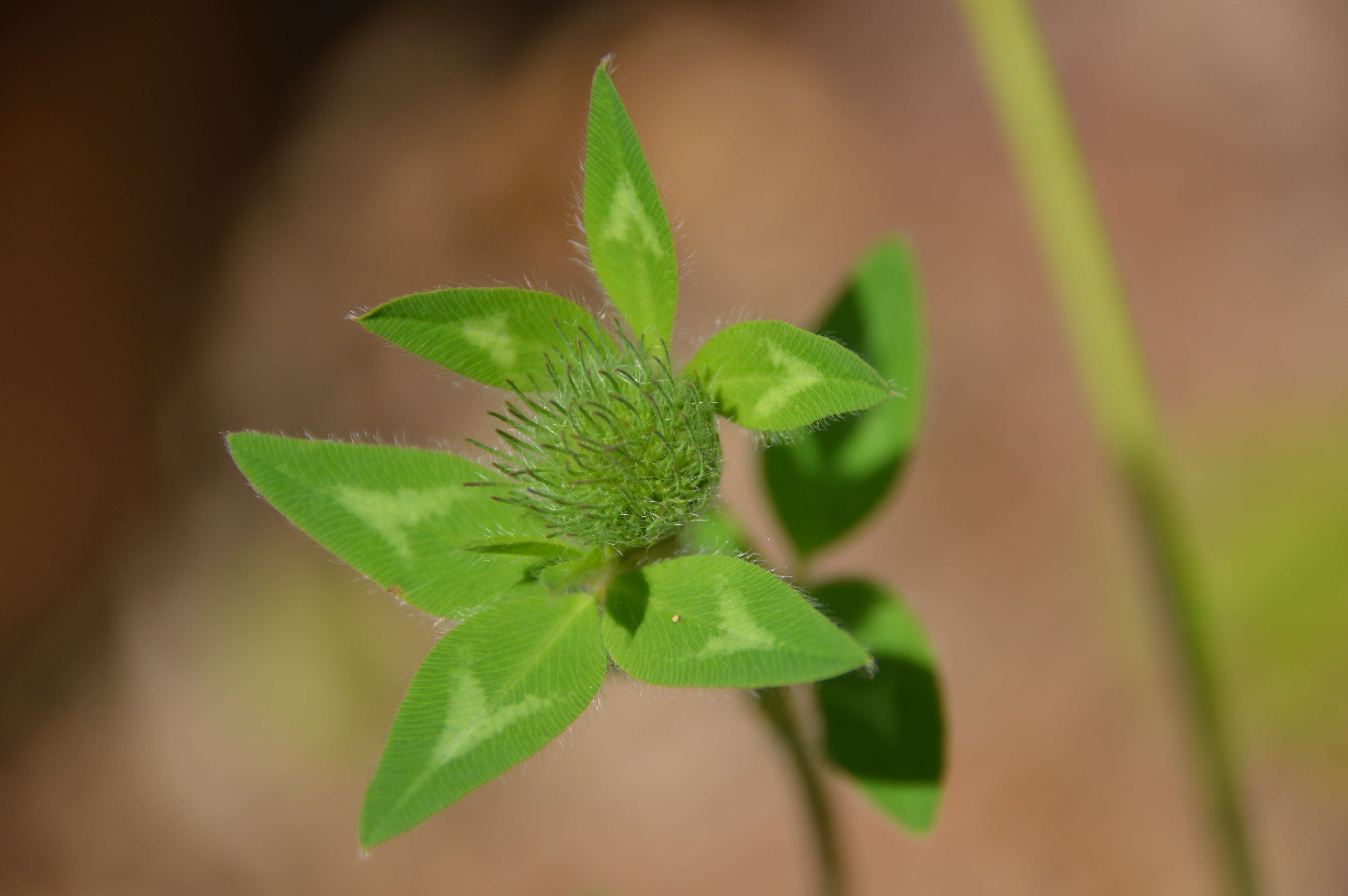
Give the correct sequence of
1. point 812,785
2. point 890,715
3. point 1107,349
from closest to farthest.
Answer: point 890,715
point 812,785
point 1107,349

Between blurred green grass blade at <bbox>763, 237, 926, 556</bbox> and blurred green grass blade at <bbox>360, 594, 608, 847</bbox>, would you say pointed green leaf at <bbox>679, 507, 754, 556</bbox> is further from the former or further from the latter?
blurred green grass blade at <bbox>360, 594, 608, 847</bbox>

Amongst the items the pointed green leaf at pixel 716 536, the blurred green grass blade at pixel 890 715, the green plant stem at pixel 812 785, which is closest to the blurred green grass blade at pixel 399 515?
the pointed green leaf at pixel 716 536

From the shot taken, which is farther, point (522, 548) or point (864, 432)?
point (864, 432)

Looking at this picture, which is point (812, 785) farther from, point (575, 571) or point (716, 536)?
point (575, 571)

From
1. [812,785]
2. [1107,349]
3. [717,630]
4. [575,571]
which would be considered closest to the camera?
[717,630]

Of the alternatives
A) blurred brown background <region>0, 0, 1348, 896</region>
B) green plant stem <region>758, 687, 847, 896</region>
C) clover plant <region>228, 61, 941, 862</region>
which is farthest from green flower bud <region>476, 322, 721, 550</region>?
blurred brown background <region>0, 0, 1348, 896</region>

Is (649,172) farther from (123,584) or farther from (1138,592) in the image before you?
(123,584)

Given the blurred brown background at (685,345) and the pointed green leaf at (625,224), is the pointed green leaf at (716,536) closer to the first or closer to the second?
the pointed green leaf at (625,224)

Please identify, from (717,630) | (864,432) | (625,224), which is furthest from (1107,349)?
(717,630)

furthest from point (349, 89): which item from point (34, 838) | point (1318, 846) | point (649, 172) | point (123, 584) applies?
point (1318, 846)
